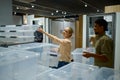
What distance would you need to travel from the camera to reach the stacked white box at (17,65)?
1512mm

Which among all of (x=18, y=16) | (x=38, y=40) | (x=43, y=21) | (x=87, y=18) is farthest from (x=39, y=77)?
(x=18, y=16)

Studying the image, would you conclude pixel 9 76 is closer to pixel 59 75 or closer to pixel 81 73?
pixel 59 75

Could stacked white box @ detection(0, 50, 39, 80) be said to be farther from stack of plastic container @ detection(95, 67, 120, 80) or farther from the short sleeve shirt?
the short sleeve shirt

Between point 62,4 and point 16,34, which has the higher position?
point 62,4

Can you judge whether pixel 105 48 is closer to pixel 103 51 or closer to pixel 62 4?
pixel 103 51

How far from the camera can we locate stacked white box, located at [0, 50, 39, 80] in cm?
151

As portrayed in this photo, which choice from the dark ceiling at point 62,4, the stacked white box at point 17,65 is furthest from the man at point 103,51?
the dark ceiling at point 62,4

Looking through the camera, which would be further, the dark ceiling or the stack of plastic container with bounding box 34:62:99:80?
the dark ceiling

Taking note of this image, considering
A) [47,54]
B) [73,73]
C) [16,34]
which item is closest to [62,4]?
[47,54]

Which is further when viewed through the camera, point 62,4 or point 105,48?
point 62,4

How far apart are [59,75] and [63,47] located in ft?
5.14

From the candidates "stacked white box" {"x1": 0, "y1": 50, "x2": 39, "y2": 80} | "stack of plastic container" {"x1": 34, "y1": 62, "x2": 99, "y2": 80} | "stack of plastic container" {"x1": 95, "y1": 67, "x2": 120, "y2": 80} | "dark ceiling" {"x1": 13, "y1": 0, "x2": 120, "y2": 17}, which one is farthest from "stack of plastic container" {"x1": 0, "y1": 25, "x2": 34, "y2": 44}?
"dark ceiling" {"x1": 13, "y1": 0, "x2": 120, "y2": 17}

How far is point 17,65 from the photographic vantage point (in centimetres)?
158

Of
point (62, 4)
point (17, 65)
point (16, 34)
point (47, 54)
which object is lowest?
point (47, 54)
